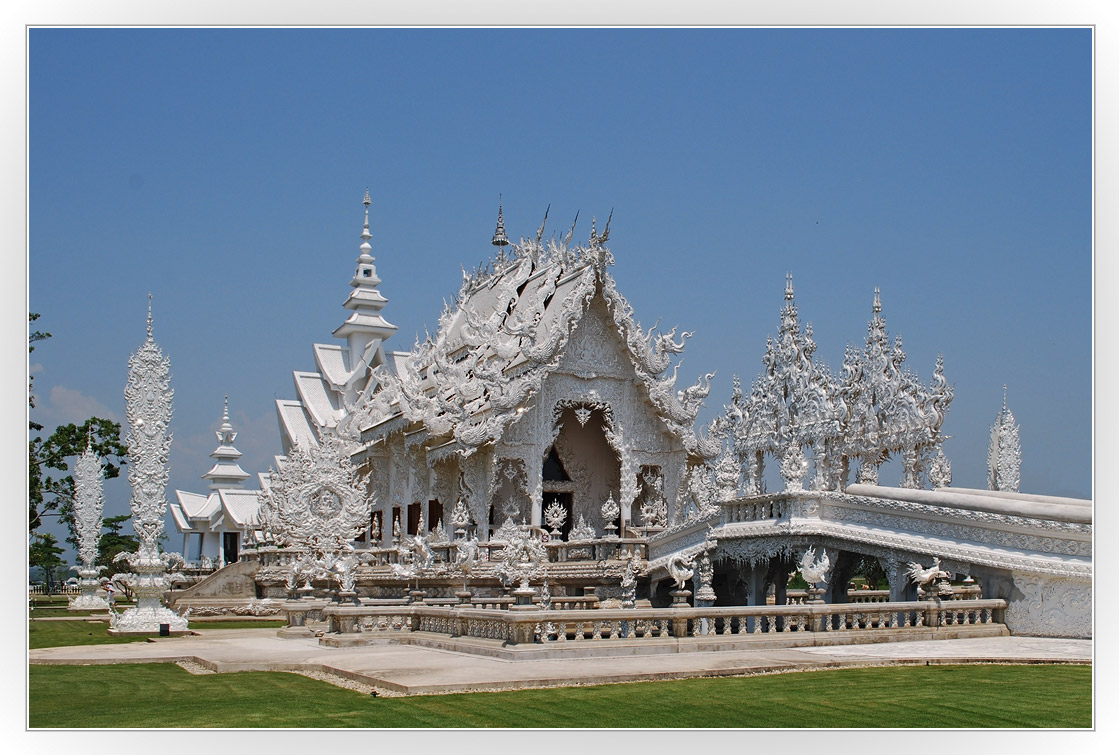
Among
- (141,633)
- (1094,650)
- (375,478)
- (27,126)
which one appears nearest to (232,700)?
(27,126)

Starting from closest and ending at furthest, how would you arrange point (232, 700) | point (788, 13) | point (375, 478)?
1. point (232, 700)
2. point (788, 13)
3. point (375, 478)

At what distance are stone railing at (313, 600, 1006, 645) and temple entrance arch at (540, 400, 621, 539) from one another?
14.0 m

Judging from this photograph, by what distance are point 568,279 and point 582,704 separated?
21868 mm

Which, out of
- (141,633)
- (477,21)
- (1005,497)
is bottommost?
(141,633)

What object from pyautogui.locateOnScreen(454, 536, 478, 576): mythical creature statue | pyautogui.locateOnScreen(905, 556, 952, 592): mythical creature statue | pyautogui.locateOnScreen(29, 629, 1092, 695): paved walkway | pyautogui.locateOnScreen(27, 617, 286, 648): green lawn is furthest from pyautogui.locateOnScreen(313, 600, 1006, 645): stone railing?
pyautogui.locateOnScreen(27, 617, 286, 648): green lawn

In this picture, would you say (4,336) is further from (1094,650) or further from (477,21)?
(1094,650)

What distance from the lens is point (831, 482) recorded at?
31641 millimetres

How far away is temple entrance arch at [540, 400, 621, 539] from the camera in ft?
108

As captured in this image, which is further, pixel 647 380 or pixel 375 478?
pixel 375 478

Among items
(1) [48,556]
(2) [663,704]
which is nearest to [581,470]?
(2) [663,704]

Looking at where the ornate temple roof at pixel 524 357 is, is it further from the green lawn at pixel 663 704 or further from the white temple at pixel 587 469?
the green lawn at pixel 663 704

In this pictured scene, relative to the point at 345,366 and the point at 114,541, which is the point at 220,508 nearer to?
the point at 345,366

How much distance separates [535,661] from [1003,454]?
2173cm

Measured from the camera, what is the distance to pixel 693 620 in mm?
16062
